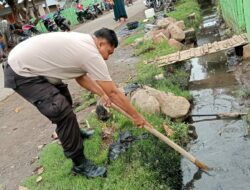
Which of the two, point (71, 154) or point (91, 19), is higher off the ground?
point (71, 154)

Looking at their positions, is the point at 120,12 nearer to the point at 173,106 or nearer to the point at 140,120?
the point at 173,106

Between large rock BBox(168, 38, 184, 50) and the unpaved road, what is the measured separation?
3.89 feet

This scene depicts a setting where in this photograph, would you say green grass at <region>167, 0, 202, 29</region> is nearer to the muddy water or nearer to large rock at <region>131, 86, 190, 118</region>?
the muddy water

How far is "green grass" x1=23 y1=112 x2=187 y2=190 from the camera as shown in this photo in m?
4.53

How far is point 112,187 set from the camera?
4.43 meters

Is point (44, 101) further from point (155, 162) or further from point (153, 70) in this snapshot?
point (153, 70)

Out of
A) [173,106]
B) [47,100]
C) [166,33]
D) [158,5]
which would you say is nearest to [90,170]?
[47,100]

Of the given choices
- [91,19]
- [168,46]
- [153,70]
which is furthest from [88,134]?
[91,19]

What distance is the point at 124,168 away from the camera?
4801 millimetres

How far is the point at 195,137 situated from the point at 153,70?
8.63ft

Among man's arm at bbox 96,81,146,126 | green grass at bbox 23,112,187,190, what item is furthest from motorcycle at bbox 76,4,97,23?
man's arm at bbox 96,81,146,126

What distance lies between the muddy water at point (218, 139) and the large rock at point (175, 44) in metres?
2.04

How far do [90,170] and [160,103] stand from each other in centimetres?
222

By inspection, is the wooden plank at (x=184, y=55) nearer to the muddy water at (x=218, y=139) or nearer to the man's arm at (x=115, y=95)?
the muddy water at (x=218, y=139)
